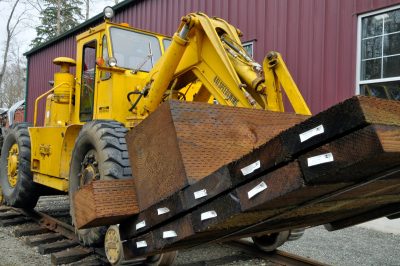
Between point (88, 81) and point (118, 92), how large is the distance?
36.4 inches

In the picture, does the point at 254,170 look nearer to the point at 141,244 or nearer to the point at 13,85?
the point at 141,244

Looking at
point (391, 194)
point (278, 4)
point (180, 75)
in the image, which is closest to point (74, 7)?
point (278, 4)

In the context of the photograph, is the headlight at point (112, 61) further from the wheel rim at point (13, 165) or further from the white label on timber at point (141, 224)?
the wheel rim at point (13, 165)

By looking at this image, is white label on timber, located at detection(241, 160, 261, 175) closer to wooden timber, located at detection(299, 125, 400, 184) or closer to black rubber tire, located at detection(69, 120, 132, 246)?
wooden timber, located at detection(299, 125, 400, 184)

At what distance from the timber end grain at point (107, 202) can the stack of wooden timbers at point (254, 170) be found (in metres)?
0.08

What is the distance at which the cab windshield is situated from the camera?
5648 millimetres

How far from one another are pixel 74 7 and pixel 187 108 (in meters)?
42.2

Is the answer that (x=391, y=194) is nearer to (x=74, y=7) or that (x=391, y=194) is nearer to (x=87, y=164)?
(x=87, y=164)

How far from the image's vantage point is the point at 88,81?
241 inches

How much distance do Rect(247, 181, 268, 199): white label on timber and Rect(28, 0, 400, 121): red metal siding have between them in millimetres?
5886

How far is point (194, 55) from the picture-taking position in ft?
15.0

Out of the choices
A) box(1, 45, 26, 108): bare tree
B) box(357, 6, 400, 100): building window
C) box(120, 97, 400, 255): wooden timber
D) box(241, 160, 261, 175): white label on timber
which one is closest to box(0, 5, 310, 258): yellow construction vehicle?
box(120, 97, 400, 255): wooden timber

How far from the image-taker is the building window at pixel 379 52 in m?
7.00

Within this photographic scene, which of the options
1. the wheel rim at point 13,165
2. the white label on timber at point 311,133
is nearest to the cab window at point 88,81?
the wheel rim at point 13,165
